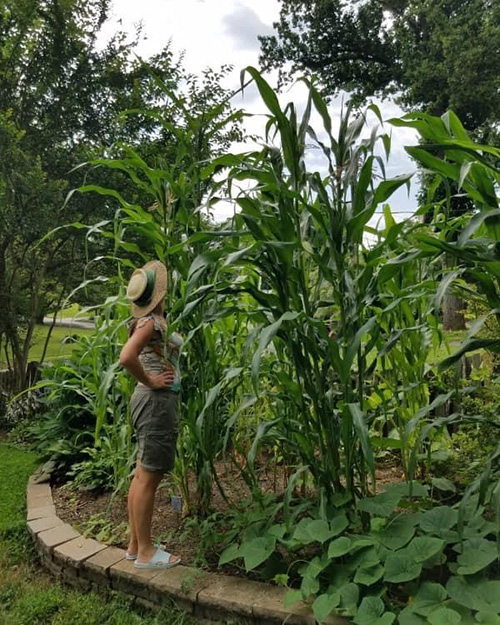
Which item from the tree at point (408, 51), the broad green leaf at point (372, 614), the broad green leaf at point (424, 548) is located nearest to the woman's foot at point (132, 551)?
the broad green leaf at point (372, 614)

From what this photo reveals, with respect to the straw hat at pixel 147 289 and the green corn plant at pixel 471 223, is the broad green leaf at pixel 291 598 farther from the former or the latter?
the straw hat at pixel 147 289

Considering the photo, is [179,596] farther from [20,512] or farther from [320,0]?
[320,0]

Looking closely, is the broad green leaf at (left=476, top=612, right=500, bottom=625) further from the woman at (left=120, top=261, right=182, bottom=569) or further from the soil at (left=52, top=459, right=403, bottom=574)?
the woman at (left=120, top=261, right=182, bottom=569)

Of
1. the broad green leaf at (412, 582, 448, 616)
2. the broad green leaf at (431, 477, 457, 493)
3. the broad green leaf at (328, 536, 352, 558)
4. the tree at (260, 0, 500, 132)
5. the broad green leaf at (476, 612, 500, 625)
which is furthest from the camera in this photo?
the tree at (260, 0, 500, 132)

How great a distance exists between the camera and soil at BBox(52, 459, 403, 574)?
210cm

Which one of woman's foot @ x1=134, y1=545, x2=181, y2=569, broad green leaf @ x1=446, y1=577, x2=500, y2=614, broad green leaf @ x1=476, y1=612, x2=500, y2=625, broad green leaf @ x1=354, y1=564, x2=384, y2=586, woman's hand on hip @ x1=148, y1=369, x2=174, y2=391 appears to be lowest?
woman's foot @ x1=134, y1=545, x2=181, y2=569

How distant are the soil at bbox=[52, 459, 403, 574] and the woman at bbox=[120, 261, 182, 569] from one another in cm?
14

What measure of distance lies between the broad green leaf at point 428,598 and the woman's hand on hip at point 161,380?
3.67ft

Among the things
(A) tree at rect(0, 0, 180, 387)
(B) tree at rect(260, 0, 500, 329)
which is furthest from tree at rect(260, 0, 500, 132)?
(A) tree at rect(0, 0, 180, 387)

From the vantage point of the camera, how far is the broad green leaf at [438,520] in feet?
5.02

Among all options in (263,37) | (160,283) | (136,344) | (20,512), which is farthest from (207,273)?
(263,37)

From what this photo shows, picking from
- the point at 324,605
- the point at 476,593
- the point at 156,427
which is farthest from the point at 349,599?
the point at 156,427

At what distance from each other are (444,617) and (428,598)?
0.10m

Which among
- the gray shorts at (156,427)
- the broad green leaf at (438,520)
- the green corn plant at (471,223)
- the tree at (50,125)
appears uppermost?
the tree at (50,125)
